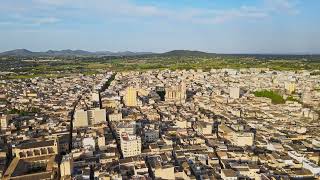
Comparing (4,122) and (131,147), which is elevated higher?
(4,122)

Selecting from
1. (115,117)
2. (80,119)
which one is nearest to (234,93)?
(115,117)

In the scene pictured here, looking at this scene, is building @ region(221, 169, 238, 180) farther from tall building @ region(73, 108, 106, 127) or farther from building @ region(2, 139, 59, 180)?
tall building @ region(73, 108, 106, 127)

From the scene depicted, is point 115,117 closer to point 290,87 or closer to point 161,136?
point 161,136

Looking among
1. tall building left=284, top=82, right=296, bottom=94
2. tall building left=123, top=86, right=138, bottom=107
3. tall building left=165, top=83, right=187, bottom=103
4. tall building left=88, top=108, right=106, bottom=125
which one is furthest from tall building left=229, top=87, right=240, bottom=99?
tall building left=88, top=108, right=106, bottom=125

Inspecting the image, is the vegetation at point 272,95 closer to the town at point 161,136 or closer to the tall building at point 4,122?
the town at point 161,136

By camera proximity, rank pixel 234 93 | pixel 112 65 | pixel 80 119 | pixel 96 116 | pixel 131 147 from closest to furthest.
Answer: pixel 131 147 < pixel 80 119 < pixel 96 116 < pixel 234 93 < pixel 112 65

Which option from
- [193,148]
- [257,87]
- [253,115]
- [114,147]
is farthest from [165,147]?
[257,87]
